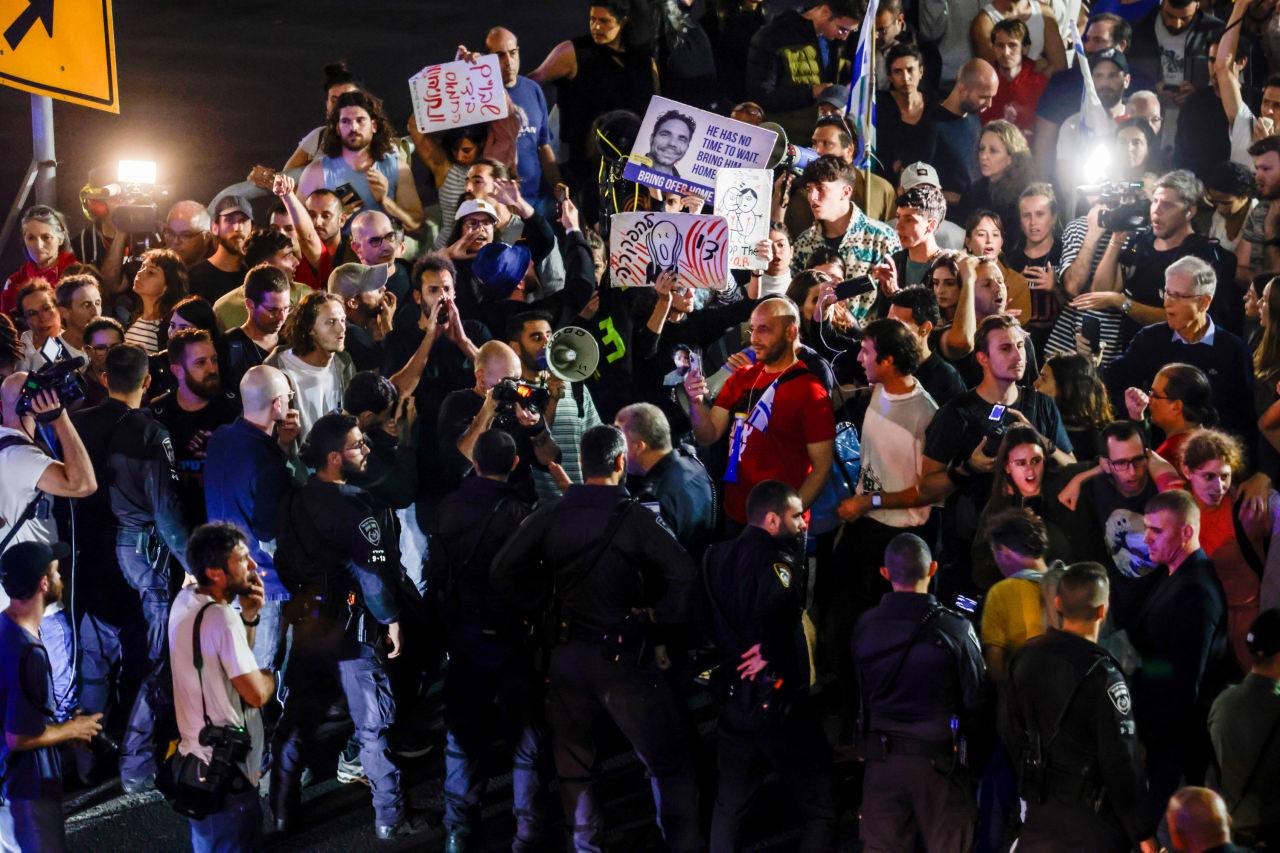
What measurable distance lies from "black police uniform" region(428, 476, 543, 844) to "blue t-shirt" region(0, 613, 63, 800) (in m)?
1.63

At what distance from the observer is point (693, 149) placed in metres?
9.52

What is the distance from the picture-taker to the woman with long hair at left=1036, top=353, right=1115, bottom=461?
25.9 feet

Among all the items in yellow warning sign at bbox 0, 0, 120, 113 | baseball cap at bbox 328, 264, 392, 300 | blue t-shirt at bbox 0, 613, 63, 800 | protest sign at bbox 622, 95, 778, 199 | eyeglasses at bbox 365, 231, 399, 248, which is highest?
yellow warning sign at bbox 0, 0, 120, 113

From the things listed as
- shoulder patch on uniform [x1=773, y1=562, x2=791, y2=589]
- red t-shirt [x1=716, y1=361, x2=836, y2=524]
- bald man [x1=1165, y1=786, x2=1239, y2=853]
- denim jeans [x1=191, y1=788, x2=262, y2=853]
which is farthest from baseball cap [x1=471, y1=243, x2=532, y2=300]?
bald man [x1=1165, y1=786, x2=1239, y2=853]

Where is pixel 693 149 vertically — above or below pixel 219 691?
above

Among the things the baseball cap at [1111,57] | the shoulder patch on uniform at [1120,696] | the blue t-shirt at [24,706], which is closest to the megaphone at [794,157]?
the baseball cap at [1111,57]

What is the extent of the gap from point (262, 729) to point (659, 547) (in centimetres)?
166

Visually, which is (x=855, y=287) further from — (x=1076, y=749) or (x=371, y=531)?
(x=1076, y=749)

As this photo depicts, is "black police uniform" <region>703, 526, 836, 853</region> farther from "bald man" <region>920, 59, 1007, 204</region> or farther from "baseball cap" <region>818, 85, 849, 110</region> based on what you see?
"baseball cap" <region>818, 85, 849, 110</region>

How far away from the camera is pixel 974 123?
11234 millimetres

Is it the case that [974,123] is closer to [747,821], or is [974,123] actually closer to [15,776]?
[747,821]

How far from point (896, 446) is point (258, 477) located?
9.54 feet

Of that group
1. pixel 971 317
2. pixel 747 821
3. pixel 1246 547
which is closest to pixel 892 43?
pixel 971 317

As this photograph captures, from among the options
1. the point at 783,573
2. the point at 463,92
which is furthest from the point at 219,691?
the point at 463,92
